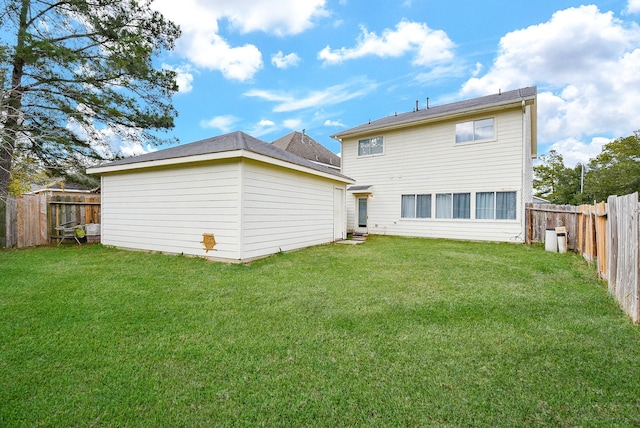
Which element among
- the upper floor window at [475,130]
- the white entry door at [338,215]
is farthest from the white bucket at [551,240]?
the white entry door at [338,215]

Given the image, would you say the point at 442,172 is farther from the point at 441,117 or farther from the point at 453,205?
the point at 441,117

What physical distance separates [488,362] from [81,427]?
9.92 feet

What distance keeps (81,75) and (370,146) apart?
1115 cm

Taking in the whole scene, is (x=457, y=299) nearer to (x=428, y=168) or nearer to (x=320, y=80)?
(x=428, y=168)

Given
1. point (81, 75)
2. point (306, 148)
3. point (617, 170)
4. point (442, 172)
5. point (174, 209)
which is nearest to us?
point (174, 209)

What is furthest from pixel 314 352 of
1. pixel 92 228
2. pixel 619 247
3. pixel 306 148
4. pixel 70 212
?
pixel 306 148

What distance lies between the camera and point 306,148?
66.9 feet

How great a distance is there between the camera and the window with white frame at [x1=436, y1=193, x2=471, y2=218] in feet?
36.3

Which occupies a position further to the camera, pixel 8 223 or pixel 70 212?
pixel 70 212

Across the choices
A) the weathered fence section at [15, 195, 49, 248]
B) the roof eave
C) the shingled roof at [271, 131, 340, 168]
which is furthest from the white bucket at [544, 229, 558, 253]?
the weathered fence section at [15, 195, 49, 248]

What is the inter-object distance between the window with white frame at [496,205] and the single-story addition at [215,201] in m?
5.97

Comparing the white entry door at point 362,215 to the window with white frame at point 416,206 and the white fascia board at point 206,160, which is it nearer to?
the window with white frame at point 416,206

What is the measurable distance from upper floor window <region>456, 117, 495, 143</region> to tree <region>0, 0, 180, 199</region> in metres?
11.2

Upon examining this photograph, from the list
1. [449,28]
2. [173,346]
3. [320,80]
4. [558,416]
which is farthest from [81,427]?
[320,80]
